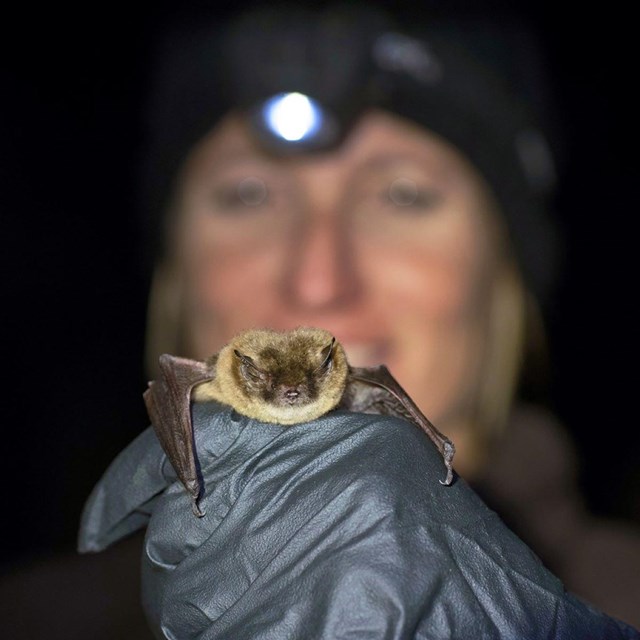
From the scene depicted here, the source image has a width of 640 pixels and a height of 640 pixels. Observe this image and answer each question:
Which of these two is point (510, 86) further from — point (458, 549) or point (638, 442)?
point (458, 549)

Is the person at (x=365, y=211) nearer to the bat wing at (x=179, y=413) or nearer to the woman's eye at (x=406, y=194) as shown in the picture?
the woman's eye at (x=406, y=194)

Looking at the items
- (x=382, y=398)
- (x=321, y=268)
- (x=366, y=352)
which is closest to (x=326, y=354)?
(x=382, y=398)

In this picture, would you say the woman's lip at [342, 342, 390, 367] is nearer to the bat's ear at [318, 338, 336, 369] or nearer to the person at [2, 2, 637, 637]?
the person at [2, 2, 637, 637]

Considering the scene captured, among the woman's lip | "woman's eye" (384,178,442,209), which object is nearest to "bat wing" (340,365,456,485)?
the woman's lip

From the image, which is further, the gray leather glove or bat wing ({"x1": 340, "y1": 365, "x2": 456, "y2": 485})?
bat wing ({"x1": 340, "y1": 365, "x2": 456, "y2": 485})

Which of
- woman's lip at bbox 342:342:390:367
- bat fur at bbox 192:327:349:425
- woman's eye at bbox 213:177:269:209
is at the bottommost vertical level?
woman's lip at bbox 342:342:390:367

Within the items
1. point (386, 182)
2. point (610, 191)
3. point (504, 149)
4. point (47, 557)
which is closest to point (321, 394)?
point (386, 182)

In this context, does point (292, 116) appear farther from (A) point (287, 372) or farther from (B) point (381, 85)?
(A) point (287, 372)
